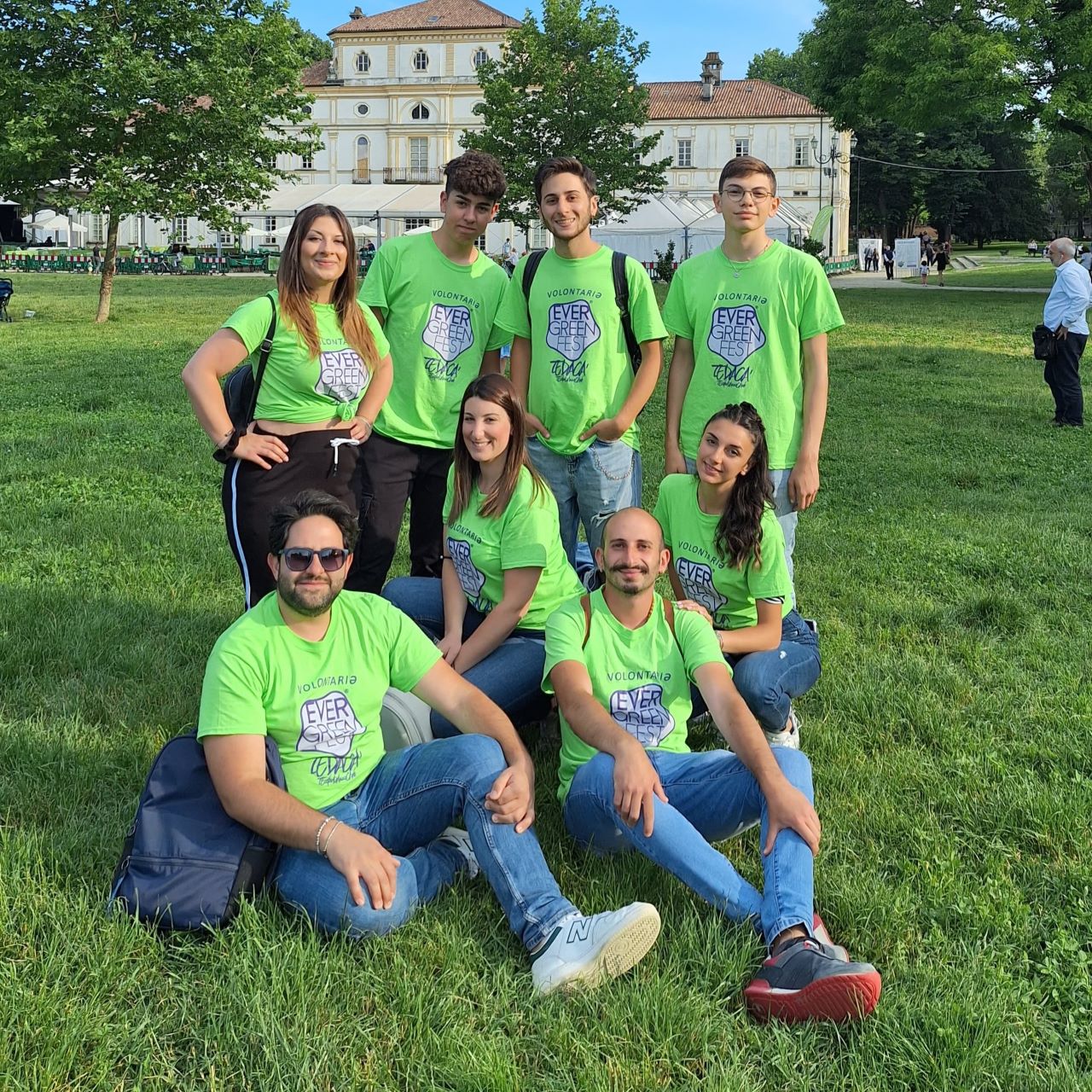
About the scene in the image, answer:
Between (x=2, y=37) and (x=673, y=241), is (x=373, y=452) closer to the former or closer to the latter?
(x=2, y=37)

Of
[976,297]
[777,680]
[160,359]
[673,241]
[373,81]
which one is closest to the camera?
[777,680]

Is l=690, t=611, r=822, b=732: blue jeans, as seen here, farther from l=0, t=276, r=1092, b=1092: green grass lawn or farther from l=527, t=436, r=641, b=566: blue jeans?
l=527, t=436, r=641, b=566: blue jeans

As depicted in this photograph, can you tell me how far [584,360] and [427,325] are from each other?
2.37ft

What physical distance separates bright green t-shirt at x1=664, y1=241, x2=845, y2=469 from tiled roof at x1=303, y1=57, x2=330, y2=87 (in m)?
84.5

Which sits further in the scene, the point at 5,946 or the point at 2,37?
the point at 2,37

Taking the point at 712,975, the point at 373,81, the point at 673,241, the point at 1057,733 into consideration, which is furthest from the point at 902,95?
the point at 373,81

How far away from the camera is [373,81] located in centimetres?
8019

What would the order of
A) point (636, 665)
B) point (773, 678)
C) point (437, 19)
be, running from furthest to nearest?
point (437, 19) → point (773, 678) → point (636, 665)

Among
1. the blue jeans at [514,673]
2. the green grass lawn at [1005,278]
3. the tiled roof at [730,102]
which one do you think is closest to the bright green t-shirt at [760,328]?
the blue jeans at [514,673]

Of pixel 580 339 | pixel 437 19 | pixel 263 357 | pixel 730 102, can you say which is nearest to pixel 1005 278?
pixel 580 339

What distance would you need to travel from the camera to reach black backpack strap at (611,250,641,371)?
15.3 feet

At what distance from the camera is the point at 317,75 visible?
83125 millimetres

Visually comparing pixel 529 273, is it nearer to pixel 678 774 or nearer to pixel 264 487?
pixel 264 487

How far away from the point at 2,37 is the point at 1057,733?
23333 millimetres
